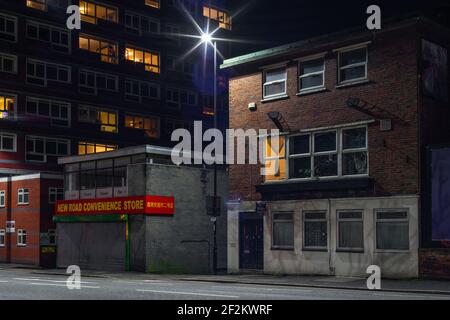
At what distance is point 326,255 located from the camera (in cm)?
2720

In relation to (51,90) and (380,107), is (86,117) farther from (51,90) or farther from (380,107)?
(380,107)

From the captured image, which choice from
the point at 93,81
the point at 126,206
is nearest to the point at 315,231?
the point at 126,206

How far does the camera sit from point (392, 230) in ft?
83.6

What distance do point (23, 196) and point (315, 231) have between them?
26.1 metres

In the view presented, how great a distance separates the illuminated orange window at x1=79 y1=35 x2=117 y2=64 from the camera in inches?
2351

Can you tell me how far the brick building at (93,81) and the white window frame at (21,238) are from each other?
2.14 feet

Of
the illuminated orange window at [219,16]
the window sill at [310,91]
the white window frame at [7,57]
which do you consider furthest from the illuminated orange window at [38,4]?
the window sill at [310,91]

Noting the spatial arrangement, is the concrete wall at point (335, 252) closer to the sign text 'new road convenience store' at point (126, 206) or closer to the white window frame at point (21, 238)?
the sign text 'new road convenience store' at point (126, 206)

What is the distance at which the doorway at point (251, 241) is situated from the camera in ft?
99.8

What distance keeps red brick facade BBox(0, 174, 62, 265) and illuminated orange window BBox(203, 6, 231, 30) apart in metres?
33.4

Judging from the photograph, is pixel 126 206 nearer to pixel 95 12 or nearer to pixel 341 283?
pixel 341 283

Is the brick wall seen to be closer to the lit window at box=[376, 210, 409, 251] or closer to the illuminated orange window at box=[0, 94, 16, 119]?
the lit window at box=[376, 210, 409, 251]

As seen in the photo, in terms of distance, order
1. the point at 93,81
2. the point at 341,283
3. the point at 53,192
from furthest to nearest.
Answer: the point at 93,81 < the point at 53,192 < the point at 341,283

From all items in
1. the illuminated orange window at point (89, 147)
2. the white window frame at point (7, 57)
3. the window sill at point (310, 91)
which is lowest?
the illuminated orange window at point (89, 147)
